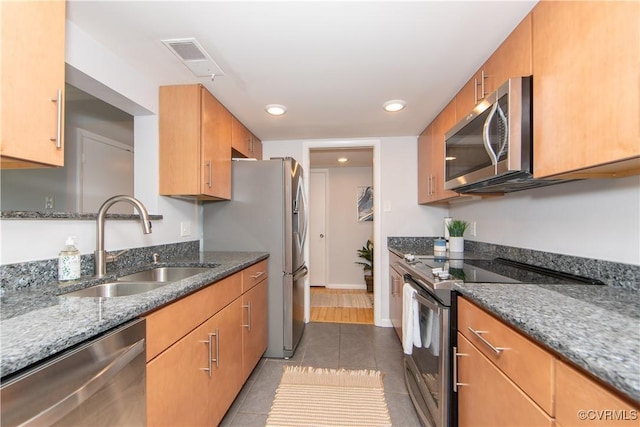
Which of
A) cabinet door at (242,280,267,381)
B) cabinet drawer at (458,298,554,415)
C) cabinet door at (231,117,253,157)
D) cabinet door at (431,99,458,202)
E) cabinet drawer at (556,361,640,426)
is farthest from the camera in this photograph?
cabinet door at (231,117,253,157)

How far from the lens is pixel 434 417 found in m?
1.30

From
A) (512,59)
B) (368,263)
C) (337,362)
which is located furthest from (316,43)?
(368,263)

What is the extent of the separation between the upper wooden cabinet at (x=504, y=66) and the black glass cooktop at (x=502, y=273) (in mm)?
936

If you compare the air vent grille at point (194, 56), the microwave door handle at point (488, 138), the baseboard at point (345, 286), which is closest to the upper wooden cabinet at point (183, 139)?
the air vent grille at point (194, 56)

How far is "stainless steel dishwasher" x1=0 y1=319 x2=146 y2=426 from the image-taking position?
21.5 inches

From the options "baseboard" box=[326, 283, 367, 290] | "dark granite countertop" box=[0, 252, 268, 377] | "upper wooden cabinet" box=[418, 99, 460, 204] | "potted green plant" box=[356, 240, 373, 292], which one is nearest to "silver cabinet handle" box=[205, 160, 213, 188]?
"dark granite countertop" box=[0, 252, 268, 377]

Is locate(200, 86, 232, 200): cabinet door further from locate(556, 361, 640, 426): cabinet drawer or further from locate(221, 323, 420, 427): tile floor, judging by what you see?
locate(556, 361, 640, 426): cabinet drawer

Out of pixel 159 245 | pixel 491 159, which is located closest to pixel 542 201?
pixel 491 159

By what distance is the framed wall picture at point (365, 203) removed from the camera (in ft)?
15.0

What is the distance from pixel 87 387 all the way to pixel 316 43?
1608 millimetres

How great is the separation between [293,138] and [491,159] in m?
2.14

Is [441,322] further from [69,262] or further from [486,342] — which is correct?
[69,262]

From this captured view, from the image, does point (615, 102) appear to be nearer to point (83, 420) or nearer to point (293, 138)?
point (83, 420)

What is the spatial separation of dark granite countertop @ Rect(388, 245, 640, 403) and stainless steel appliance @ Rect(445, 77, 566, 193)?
0.52 meters
